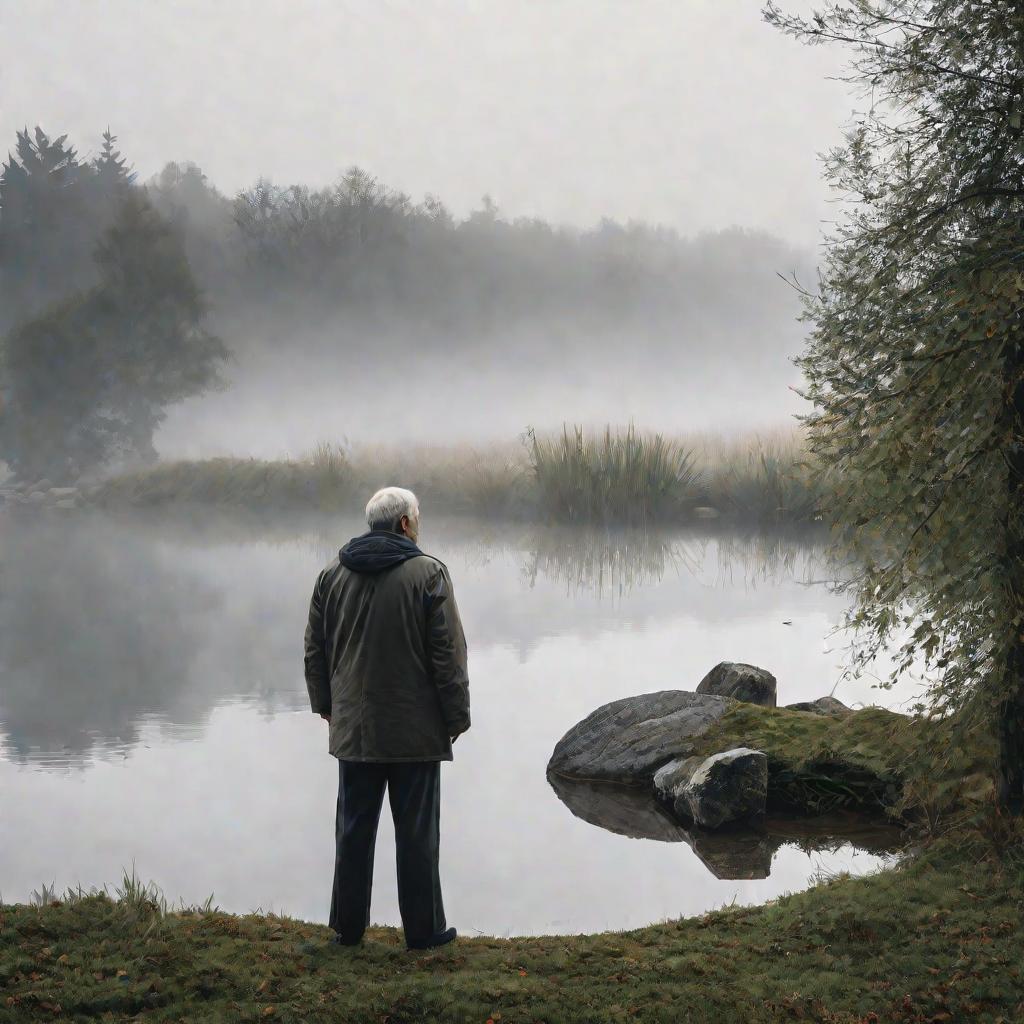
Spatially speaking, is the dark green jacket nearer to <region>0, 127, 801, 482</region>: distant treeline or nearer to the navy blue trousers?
the navy blue trousers

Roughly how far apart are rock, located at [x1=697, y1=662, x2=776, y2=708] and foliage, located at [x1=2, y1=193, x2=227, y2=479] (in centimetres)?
2733

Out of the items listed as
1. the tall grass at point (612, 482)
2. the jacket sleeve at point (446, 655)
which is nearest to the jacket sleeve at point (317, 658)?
the jacket sleeve at point (446, 655)

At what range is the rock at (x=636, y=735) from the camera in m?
6.93

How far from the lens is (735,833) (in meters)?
6.05

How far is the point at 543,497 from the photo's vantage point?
20.8m

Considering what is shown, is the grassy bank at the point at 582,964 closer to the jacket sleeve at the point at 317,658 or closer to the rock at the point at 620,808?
the jacket sleeve at the point at 317,658

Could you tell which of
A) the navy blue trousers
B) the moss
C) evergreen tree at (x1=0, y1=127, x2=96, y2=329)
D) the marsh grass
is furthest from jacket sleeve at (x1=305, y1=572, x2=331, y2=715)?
evergreen tree at (x1=0, y1=127, x2=96, y2=329)

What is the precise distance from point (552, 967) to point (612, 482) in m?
16.4

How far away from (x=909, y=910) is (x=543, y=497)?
1662cm

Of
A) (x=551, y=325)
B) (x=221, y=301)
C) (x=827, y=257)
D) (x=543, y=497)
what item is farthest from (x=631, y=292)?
(x=827, y=257)

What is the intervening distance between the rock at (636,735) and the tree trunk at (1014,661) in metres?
2.24

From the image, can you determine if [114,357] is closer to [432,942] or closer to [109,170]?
[109,170]

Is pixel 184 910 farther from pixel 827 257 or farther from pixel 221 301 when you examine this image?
pixel 221 301

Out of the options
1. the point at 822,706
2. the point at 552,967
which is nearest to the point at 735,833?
the point at 822,706
